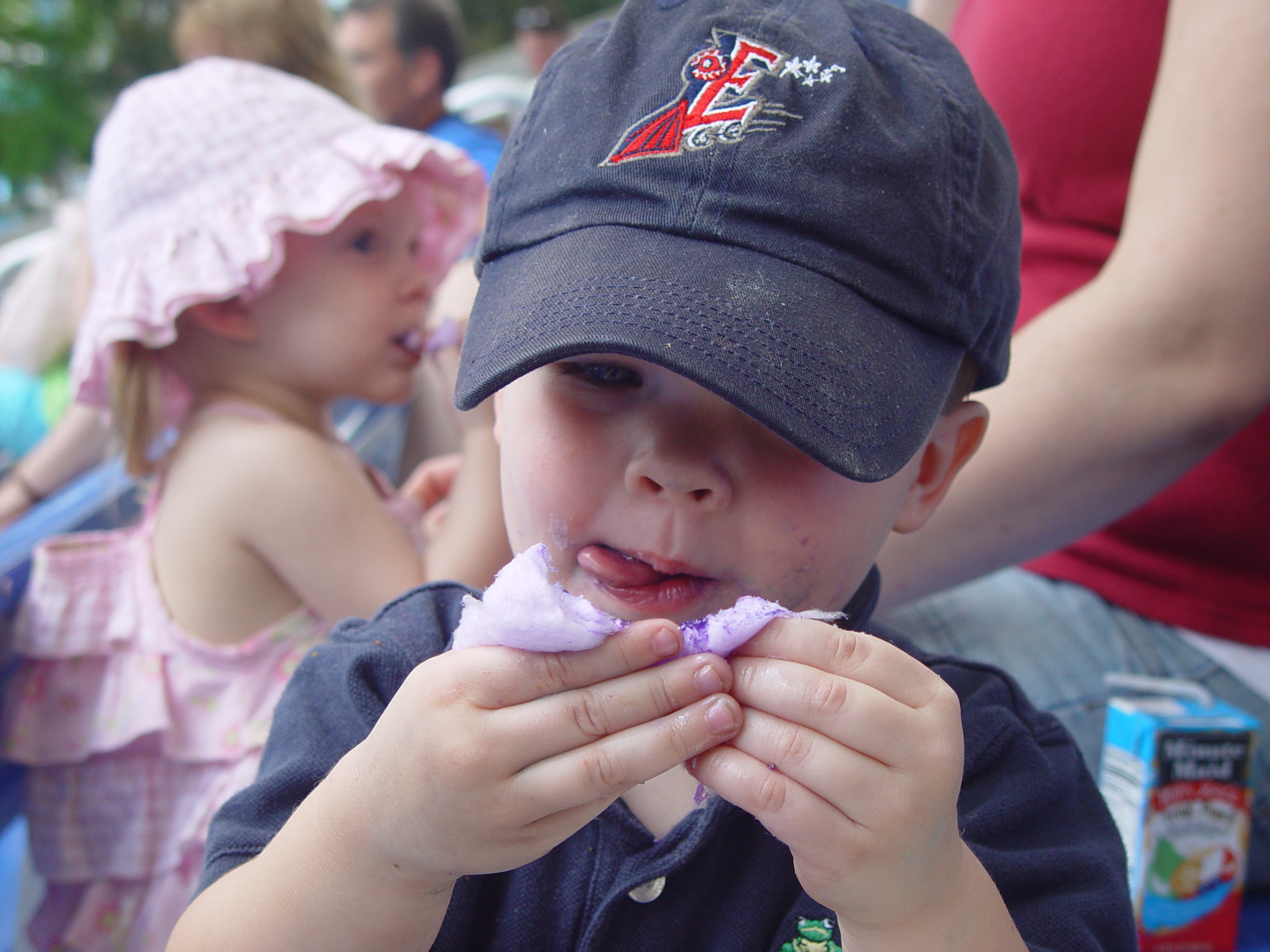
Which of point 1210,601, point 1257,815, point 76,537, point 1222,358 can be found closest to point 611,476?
point 1222,358

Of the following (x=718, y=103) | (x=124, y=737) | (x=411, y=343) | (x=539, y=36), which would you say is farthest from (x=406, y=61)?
(x=539, y=36)

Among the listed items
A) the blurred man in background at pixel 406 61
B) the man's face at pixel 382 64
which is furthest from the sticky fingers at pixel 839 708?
the man's face at pixel 382 64

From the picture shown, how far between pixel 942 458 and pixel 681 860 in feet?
1.86

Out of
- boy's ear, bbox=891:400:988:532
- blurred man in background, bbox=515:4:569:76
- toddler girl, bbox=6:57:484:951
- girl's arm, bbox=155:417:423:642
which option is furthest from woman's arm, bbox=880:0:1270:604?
blurred man in background, bbox=515:4:569:76

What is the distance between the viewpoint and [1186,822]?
1450mm

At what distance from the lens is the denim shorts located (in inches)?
61.1

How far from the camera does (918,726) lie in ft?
2.64

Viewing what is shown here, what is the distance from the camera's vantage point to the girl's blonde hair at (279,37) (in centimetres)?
297

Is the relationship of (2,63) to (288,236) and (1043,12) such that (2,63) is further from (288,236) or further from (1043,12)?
(1043,12)

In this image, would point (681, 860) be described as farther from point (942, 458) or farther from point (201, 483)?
point (201, 483)

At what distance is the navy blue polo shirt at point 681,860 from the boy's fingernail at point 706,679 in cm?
31

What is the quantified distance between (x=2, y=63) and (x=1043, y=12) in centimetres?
1760

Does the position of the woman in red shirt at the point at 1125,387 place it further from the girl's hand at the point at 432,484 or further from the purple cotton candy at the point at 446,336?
the girl's hand at the point at 432,484

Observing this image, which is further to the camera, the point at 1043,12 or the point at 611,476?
the point at 1043,12
